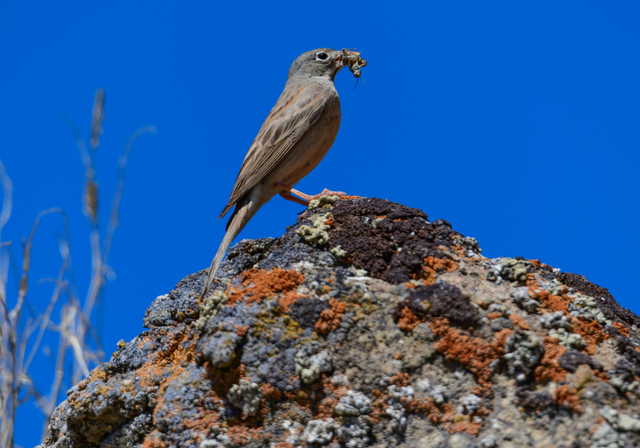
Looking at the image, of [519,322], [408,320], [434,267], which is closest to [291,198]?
[434,267]

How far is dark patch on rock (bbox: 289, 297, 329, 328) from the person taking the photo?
10.1ft

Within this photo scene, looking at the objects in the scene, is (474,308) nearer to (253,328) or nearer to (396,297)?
(396,297)

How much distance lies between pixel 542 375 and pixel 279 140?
3695 mm

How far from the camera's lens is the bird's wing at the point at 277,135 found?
5559 millimetres

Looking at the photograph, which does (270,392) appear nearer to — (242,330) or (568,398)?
(242,330)

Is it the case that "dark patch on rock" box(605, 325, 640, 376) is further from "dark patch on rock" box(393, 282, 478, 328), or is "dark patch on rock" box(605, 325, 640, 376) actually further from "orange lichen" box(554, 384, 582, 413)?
"dark patch on rock" box(393, 282, 478, 328)

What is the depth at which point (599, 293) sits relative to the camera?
3.94 m

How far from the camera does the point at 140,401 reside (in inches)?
136

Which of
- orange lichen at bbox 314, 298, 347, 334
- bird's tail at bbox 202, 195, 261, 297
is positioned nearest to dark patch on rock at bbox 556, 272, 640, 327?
→ orange lichen at bbox 314, 298, 347, 334

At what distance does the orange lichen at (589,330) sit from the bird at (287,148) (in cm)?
237

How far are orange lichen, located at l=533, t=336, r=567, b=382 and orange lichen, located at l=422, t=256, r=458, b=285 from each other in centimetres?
67

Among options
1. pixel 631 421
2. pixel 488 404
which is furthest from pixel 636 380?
pixel 488 404

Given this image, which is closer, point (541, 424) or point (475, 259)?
point (541, 424)

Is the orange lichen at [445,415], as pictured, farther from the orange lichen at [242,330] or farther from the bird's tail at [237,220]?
the bird's tail at [237,220]
